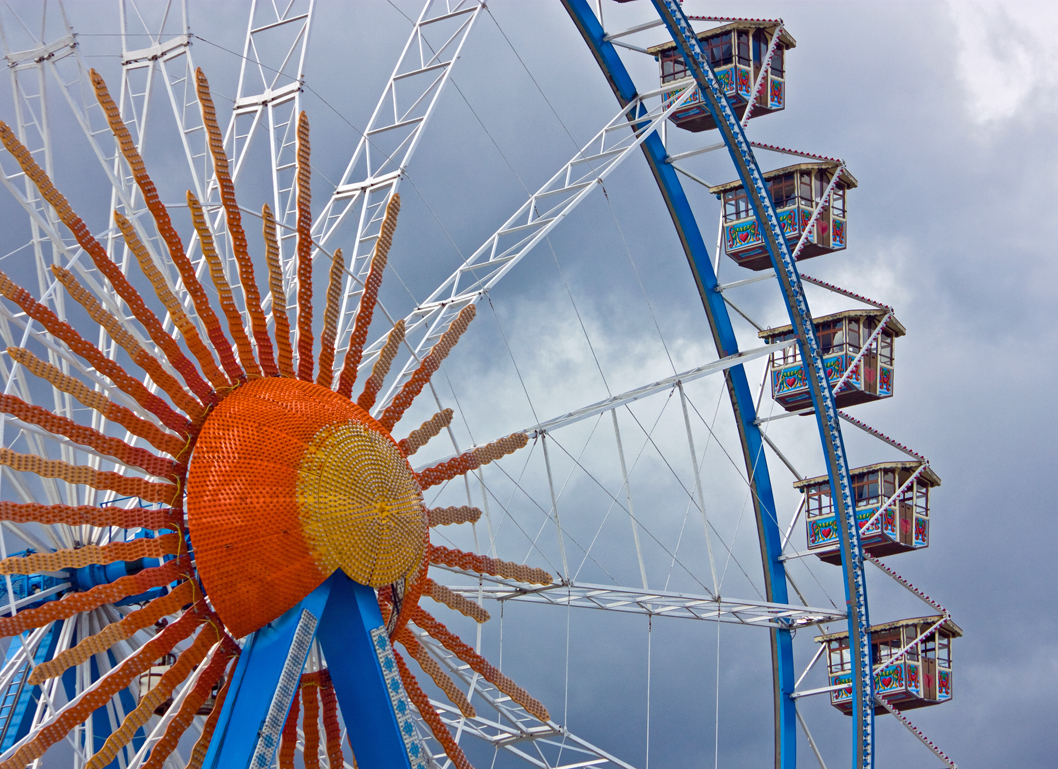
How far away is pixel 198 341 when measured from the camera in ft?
35.7

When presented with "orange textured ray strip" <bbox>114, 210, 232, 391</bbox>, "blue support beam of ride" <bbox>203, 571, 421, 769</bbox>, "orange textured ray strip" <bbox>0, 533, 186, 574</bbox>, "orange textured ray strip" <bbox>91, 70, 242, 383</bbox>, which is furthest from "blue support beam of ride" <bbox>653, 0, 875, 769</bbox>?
"orange textured ray strip" <bbox>0, 533, 186, 574</bbox>

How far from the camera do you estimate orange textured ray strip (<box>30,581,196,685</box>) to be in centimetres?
957

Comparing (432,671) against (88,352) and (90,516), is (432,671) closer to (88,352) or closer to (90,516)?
(90,516)

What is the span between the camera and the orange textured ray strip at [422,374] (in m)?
12.4

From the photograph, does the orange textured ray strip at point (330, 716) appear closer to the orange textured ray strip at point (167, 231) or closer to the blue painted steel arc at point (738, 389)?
the orange textured ray strip at point (167, 231)

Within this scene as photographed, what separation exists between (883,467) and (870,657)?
385 cm

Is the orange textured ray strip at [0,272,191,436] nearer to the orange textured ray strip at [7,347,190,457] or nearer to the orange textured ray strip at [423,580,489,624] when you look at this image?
the orange textured ray strip at [7,347,190,457]

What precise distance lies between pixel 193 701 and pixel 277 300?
344cm

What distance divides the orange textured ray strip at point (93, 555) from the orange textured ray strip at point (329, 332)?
6.79 ft

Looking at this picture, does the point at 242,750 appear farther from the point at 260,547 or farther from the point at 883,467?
the point at 883,467

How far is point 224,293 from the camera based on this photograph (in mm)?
11062

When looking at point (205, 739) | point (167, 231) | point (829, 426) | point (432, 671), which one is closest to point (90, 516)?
point (205, 739)

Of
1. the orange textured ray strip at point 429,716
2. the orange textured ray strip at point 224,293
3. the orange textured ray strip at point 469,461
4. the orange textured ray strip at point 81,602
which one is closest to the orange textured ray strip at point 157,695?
the orange textured ray strip at point 81,602

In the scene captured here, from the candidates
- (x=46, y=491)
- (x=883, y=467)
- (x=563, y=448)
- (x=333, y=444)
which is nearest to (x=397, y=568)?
(x=333, y=444)
